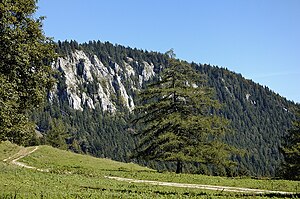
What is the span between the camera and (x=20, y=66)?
24.6m

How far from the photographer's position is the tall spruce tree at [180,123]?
36.8 meters

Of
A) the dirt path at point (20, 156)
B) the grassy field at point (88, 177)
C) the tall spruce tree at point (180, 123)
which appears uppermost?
the tall spruce tree at point (180, 123)

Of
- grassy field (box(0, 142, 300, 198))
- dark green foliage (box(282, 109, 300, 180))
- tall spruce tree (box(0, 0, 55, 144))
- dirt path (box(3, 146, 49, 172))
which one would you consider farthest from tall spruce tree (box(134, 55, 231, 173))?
tall spruce tree (box(0, 0, 55, 144))

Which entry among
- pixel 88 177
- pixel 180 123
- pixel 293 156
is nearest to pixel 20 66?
pixel 88 177

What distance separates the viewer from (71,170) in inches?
1284

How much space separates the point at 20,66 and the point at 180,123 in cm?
1805

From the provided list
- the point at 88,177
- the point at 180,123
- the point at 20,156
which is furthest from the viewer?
the point at 20,156

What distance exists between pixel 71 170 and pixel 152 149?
8.90 metres

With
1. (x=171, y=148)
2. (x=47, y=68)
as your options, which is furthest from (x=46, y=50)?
(x=171, y=148)

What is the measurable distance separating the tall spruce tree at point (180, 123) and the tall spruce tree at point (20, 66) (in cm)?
1430

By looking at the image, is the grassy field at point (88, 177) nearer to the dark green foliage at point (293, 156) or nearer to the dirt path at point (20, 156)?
the dirt path at point (20, 156)

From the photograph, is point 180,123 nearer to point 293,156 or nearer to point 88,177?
point 88,177

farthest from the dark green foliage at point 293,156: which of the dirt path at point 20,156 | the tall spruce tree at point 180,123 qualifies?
the dirt path at point 20,156

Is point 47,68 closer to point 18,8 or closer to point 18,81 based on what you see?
point 18,81
